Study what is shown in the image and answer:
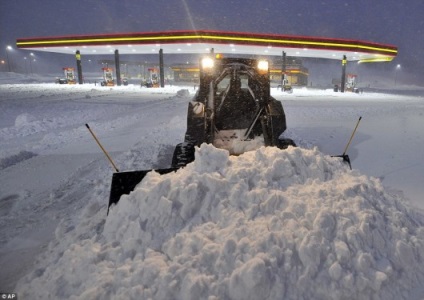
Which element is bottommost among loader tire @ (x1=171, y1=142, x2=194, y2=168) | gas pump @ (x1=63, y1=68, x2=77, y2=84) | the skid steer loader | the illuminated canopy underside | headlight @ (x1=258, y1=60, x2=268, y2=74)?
loader tire @ (x1=171, y1=142, x2=194, y2=168)

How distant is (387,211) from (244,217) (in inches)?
65.4

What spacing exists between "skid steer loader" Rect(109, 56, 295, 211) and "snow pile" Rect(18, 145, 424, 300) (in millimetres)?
1527

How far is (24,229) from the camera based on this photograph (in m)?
4.14

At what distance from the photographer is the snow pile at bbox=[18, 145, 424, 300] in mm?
2578

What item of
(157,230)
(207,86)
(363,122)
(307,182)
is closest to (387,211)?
(307,182)

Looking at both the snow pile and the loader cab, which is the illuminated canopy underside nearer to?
the loader cab

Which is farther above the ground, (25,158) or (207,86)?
(207,86)

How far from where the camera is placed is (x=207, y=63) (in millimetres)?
5723

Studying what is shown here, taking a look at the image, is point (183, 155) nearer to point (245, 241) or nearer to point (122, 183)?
point (122, 183)

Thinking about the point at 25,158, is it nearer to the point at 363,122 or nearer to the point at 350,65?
the point at 363,122

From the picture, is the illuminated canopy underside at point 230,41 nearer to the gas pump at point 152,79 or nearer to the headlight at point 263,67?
the gas pump at point 152,79

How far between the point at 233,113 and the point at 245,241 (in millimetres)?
4025

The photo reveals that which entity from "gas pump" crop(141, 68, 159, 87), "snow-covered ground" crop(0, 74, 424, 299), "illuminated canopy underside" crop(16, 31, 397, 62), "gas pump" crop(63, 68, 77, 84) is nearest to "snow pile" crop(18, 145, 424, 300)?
"snow-covered ground" crop(0, 74, 424, 299)

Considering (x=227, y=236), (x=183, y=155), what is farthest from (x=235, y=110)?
(x=227, y=236)
